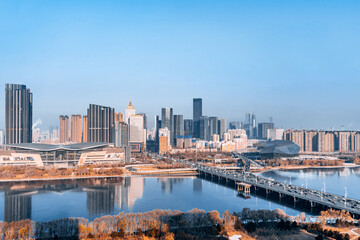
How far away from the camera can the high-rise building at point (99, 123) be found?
109 feet

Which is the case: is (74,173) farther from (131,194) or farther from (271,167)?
(271,167)

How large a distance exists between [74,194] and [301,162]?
18.2 metres

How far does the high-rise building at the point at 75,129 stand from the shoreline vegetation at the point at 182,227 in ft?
110

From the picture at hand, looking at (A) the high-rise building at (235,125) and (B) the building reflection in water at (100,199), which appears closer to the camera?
(B) the building reflection in water at (100,199)

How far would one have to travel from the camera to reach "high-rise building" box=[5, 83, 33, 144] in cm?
3006

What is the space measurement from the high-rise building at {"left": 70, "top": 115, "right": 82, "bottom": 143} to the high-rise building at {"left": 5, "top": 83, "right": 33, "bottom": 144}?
389 inches

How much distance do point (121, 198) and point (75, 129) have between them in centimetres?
3028

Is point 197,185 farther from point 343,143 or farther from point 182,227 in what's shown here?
point 343,143

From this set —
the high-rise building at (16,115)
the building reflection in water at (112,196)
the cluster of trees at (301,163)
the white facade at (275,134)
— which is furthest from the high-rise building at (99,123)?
the white facade at (275,134)

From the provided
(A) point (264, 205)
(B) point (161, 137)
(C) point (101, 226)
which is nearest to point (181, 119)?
(B) point (161, 137)

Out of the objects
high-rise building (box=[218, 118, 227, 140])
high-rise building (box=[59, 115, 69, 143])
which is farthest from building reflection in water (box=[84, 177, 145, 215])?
high-rise building (box=[218, 118, 227, 140])

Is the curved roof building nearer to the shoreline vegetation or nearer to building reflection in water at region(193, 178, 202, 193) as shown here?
building reflection in water at region(193, 178, 202, 193)

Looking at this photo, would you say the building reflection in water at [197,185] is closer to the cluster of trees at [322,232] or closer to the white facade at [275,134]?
the cluster of trees at [322,232]

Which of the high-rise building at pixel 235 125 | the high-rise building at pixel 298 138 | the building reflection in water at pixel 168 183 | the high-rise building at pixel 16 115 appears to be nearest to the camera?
the building reflection in water at pixel 168 183
